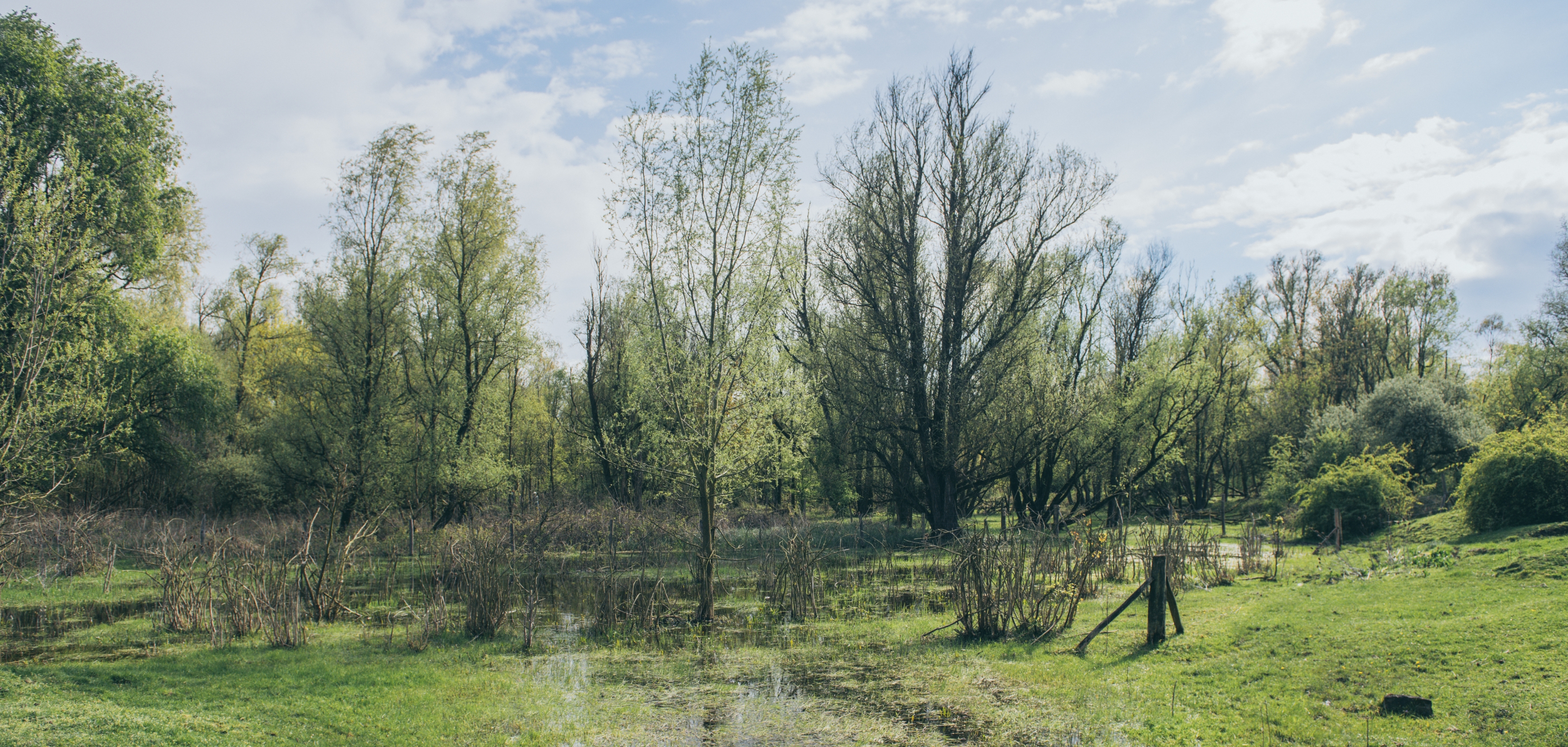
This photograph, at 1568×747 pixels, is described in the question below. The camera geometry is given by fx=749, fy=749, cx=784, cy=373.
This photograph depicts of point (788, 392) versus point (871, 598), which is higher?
point (788, 392)

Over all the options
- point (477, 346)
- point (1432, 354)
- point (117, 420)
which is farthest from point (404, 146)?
point (1432, 354)

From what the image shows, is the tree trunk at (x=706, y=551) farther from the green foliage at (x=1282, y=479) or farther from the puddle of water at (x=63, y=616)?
the green foliage at (x=1282, y=479)

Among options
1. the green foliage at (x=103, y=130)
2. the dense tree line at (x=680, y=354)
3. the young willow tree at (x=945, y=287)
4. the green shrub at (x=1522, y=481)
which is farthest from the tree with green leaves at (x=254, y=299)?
the green shrub at (x=1522, y=481)

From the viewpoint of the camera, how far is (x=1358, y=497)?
1920 cm

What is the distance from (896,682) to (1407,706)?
4.86 metres

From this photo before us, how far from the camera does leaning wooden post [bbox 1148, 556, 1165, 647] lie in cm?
955

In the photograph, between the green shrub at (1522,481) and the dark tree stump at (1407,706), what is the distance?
11.8 m

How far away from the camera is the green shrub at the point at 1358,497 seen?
18.9 m

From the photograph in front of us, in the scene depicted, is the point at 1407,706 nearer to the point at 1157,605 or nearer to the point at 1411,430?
Result: the point at 1157,605

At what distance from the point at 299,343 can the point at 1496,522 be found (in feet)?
139

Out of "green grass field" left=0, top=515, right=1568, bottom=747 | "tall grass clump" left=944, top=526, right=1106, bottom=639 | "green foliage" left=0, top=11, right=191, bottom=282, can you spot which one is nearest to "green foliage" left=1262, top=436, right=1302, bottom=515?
"green grass field" left=0, top=515, right=1568, bottom=747

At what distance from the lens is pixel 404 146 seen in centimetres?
2658

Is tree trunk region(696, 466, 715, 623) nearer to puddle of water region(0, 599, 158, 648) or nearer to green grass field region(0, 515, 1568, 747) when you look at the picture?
green grass field region(0, 515, 1568, 747)

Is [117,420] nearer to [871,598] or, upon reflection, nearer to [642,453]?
[642,453]
